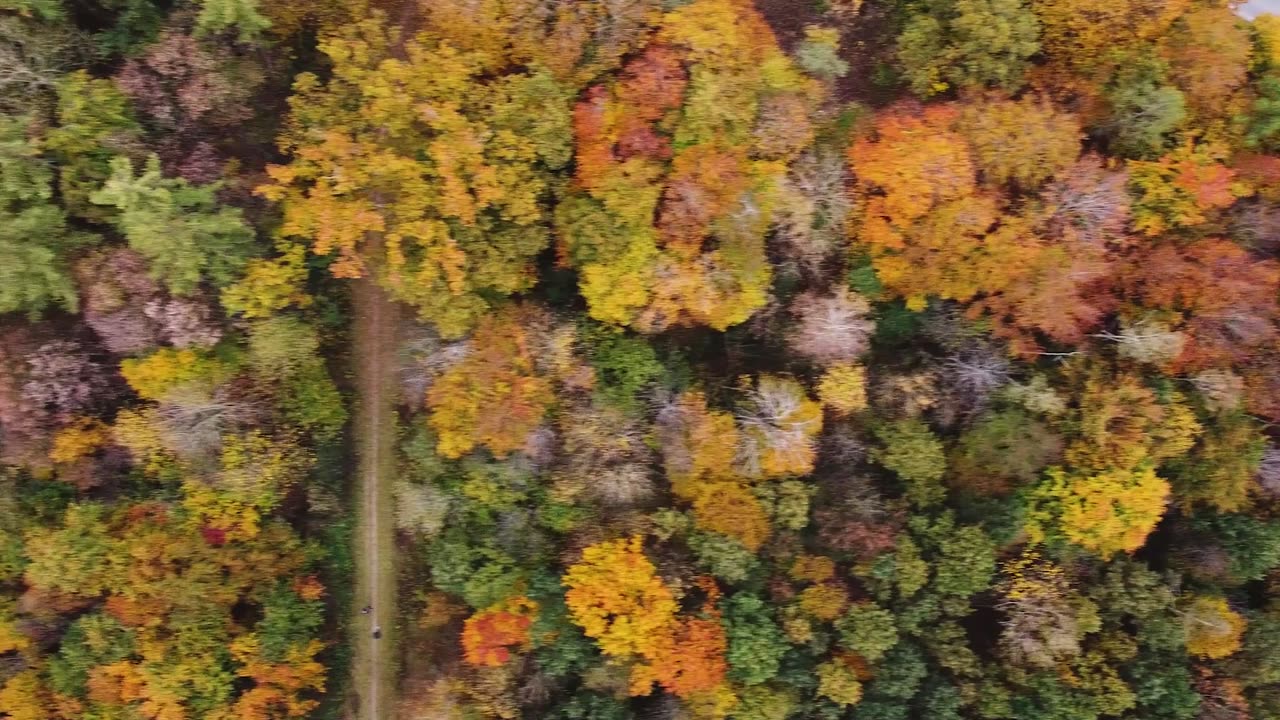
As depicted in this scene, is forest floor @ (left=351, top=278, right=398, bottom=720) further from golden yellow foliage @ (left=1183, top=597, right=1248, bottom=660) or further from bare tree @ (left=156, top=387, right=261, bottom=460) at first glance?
golden yellow foliage @ (left=1183, top=597, right=1248, bottom=660)

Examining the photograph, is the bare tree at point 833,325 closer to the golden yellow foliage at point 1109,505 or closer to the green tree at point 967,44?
the green tree at point 967,44

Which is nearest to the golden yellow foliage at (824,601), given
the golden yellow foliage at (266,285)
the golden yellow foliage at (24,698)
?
the golden yellow foliage at (266,285)

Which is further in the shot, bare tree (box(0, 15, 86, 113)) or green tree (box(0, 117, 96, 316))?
bare tree (box(0, 15, 86, 113))

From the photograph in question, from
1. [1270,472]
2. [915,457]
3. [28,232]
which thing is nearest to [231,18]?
[28,232]

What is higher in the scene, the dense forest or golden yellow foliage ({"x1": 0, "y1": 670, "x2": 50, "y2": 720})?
the dense forest

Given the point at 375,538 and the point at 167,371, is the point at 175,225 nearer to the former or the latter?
Answer: the point at 167,371

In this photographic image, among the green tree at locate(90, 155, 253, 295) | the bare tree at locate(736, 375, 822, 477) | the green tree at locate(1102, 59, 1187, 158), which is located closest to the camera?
the green tree at locate(90, 155, 253, 295)

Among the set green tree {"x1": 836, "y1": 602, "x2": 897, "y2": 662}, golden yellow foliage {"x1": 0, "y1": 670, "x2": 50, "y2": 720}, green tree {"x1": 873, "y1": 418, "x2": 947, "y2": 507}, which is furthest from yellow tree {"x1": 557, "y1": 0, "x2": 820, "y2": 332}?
golden yellow foliage {"x1": 0, "y1": 670, "x2": 50, "y2": 720}
